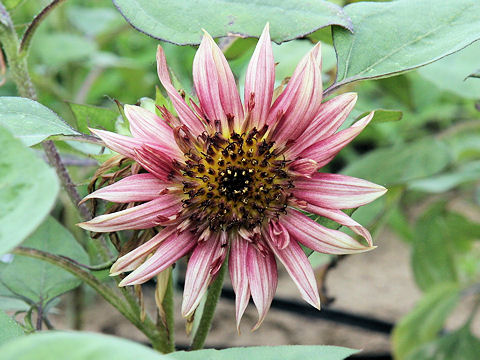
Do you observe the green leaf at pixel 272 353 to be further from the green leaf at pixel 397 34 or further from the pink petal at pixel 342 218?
the green leaf at pixel 397 34

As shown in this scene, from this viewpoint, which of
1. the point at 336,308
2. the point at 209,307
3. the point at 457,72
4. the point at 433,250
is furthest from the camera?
the point at 336,308

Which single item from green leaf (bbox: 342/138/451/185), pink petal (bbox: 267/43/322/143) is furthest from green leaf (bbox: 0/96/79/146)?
green leaf (bbox: 342/138/451/185)

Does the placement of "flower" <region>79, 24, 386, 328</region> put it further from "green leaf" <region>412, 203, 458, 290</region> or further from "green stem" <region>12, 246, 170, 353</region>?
"green leaf" <region>412, 203, 458, 290</region>

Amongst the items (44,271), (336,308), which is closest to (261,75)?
(44,271)

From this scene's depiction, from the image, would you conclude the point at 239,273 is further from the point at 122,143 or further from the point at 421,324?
the point at 421,324

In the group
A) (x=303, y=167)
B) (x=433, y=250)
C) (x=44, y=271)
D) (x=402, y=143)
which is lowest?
(x=433, y=250)
